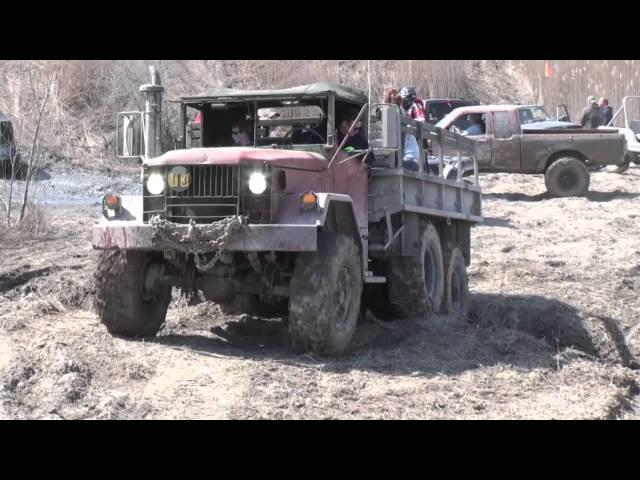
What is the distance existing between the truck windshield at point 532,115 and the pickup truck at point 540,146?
0.48 metres

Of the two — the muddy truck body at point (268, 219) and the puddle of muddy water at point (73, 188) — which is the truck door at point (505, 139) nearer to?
the puddle of muddy water at point (73, 188)

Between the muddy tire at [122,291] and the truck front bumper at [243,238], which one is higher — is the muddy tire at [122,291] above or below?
below

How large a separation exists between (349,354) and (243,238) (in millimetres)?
1359

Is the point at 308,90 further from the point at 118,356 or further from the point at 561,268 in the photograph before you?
the point at 561,268

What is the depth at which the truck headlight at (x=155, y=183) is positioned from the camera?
7.85 metres

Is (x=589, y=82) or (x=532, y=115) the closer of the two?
(x=532, y=115)

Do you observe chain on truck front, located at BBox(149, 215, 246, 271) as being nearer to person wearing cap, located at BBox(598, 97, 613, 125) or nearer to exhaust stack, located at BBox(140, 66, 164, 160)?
exhaust stack, located at BBox(140, 66, 164, 160)

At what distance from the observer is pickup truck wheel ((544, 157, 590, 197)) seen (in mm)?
18906

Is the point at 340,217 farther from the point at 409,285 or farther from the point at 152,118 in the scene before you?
the point at 152,118

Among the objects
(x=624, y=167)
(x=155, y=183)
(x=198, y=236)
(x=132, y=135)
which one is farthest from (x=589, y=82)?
(x=198, y=236)

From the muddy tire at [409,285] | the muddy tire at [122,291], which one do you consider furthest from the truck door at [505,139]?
the muddy tire at [122,291]

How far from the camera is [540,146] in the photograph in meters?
19.2

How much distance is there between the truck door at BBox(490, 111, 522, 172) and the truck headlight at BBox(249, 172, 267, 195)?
1244 centimetres

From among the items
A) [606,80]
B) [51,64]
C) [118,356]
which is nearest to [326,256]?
[118,356]
